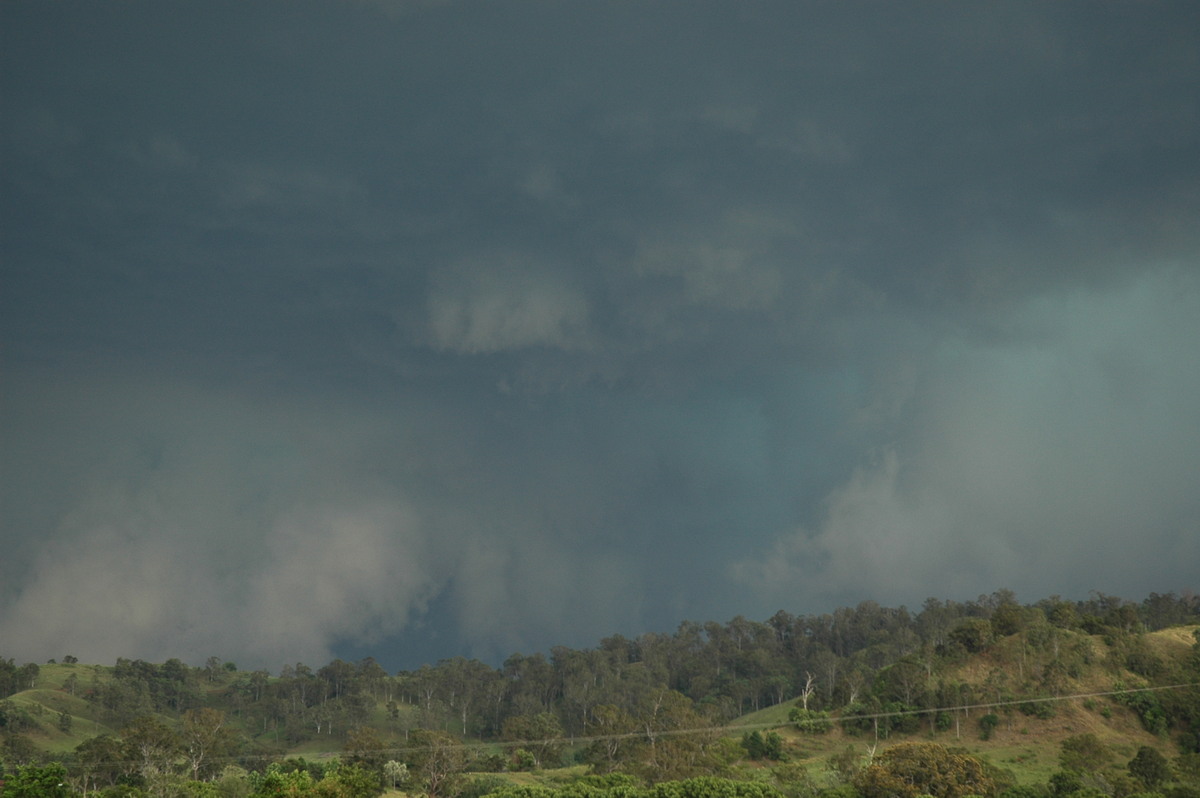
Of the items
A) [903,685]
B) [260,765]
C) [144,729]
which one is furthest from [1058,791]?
[260,765]

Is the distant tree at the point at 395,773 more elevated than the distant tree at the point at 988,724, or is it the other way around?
the distant tree at the point at 988,724

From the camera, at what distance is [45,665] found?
652 feet

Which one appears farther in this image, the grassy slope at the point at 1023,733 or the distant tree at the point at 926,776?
the grassy slope at the point at 1023,733

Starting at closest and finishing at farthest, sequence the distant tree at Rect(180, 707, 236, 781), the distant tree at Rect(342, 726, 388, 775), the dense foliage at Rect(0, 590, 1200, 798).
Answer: the dense foliage at Rect(0, 590, 1200, 798) → the distant tree at Rect(342, 726, 388, 775) → the distant tree at Rect(180, 707, 236, 781)

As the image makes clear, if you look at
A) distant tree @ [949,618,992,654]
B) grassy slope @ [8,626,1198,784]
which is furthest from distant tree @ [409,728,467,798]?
distant tree @ [949,618,992,654]

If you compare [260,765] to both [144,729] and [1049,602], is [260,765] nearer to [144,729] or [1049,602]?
[144,729]

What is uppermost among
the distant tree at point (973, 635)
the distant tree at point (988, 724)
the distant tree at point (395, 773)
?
the distant tree at point (973, 635)

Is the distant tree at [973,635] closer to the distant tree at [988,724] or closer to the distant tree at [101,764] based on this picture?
the distant tree at [988,724]

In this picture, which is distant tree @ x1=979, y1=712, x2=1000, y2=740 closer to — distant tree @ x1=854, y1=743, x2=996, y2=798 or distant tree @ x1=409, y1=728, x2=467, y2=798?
distant tree @ x1=854, y1=743, x2=996, y2=798

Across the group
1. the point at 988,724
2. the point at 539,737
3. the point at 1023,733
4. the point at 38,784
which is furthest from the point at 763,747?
the point at 38,784

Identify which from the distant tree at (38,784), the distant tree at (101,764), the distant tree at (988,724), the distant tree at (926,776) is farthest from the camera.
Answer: the distant tree at (988,724)

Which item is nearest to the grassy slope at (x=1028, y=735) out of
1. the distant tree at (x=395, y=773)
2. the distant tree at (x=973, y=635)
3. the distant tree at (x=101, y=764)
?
the distant tree at (x=973, y=635)

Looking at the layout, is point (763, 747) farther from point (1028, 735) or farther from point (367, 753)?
point (367, 753)

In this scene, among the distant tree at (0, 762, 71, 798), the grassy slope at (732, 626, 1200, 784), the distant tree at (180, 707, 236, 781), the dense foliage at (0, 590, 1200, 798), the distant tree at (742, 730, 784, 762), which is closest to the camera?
the distant tree at (0, 762, 71, 798)
